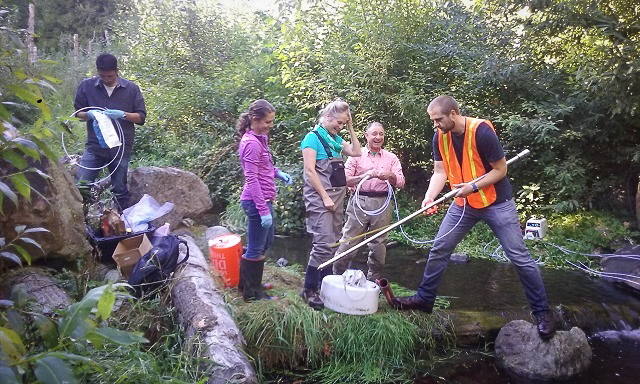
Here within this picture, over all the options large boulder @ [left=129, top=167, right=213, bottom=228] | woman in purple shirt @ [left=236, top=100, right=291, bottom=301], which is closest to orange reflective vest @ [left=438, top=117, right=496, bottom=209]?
woman in purple shirt @ [left=236, top=100, right=291, bottom=301]

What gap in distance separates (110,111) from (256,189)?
2.07m

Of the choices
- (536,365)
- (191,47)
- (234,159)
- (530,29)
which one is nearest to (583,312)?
(536,365)

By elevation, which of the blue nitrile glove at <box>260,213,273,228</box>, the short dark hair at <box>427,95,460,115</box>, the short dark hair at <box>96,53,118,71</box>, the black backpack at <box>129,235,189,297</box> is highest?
the short dark hair at <box>427,95,460,115</box>

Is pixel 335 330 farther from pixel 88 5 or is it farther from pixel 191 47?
pixel 88 5

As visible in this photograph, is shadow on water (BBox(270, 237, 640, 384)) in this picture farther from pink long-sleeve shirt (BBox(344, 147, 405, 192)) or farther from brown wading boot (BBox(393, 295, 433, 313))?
pink long-sleeve shirt (BBox(344, 147, 405, 192))

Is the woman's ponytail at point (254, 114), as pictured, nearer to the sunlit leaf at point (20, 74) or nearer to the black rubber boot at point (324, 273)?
the black rubber boot at point (324, 273)

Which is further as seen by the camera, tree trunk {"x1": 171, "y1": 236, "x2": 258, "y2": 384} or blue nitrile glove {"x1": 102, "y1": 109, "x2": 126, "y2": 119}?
blue nitrile glove {"x1": 102, "y1": 109, "x2": 126, "y2": 119}

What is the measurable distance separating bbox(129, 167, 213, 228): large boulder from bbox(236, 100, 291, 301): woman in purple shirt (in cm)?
242

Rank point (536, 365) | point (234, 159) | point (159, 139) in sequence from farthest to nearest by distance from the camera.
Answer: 1. point (159, 139)
2. point (234, 159)
3. point (536, 365)

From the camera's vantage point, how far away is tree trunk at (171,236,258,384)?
292 cm

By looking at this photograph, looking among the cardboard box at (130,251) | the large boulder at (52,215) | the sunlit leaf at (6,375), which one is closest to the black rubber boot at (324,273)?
the cardboard box at (130,251)

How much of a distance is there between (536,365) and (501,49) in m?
6.22

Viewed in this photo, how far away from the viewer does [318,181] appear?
4.25 meters

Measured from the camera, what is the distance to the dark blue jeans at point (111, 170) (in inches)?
211
